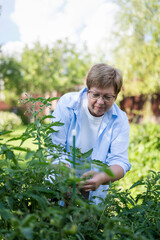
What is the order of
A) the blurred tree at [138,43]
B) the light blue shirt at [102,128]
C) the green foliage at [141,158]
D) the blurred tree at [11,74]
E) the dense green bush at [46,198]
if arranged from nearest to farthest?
the dense green bush at [46,198] → the light blue shirt at [102,128] → the green foliage at [141,158] → the blurred tree at [138,43] → the blurred tree at [11,74]

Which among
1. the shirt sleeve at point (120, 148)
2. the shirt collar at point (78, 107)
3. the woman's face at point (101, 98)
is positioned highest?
the woman's face at point (101, 98)

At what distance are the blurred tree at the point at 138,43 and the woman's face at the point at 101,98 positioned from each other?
903 centimetres

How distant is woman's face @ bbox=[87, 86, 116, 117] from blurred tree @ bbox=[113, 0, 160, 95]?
903 centimetres

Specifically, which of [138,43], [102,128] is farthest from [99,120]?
[138,43]

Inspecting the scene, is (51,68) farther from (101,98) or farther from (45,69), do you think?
(101,98)

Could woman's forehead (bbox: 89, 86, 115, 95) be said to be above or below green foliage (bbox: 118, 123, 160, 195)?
above

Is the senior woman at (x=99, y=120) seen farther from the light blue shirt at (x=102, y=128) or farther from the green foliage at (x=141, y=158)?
the green foliage at (x=141, y=158)

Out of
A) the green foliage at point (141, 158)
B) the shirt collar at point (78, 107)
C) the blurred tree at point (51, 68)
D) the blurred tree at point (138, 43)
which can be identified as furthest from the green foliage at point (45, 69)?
the shirt collar at point (78, 107)

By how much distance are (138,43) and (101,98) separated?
1137 cm

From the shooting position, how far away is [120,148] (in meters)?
1.79

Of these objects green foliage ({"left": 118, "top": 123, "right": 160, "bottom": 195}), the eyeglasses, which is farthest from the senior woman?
green foliage ({"left": 118, "top": 123, "right": 160, "bottom": 195})

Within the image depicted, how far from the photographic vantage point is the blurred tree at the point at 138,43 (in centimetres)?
1034

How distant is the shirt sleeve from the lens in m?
1.71

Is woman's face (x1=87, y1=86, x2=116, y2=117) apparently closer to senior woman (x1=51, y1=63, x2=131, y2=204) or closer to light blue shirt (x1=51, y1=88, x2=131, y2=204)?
senior woman (x1=51, y1=63, x2=131, y2=204)
